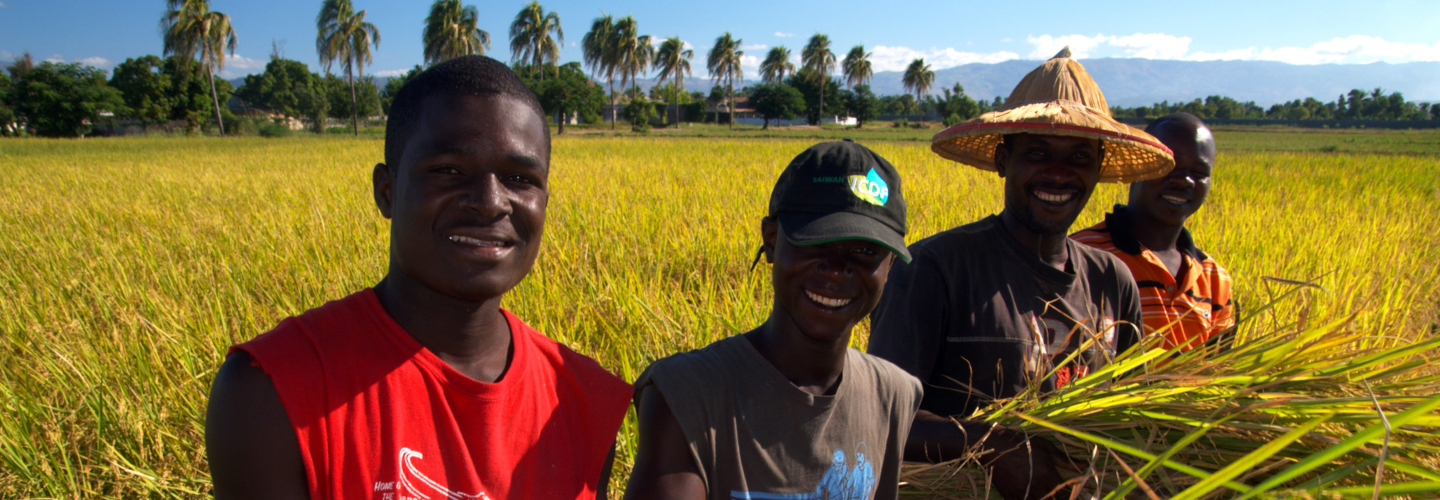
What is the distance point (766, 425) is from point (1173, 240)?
1953 millimetres

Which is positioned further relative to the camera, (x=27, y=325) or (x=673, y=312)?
(x=673, y=312)

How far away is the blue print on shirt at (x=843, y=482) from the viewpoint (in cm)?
100

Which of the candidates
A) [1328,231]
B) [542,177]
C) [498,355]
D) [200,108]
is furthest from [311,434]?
[200,108]

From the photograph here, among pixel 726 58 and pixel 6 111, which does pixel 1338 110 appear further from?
pixel 6 111

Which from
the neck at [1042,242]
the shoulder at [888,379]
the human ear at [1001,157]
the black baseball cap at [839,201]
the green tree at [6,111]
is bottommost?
the shoulder at [888,379]

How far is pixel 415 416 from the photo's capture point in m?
0.92

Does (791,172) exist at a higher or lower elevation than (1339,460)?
higher

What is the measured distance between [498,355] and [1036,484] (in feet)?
3.14

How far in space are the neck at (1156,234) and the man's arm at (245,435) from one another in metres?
2.41

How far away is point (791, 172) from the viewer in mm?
1091

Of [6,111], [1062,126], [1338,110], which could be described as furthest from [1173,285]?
[1338,110]

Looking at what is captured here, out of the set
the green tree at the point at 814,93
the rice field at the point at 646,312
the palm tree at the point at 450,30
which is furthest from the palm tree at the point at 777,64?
the rice field at the point at 646,312

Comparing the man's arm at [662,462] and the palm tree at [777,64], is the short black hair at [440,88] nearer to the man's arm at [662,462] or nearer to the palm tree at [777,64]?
the man's arm at [662,462]

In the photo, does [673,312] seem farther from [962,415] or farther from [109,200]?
[109,200]
